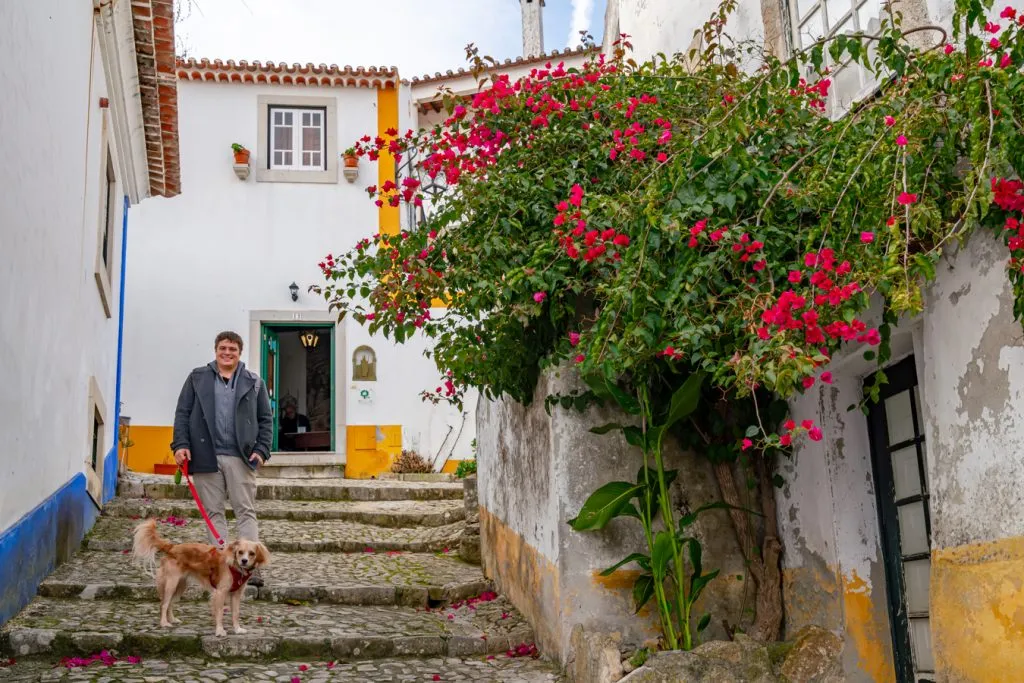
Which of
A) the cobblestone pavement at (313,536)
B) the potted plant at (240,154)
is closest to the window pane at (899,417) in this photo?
the cobblestone pavement at (313,536)

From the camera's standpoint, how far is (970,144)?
3340 millimetres

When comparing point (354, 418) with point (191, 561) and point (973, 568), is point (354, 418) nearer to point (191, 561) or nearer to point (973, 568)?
point (191, 561)

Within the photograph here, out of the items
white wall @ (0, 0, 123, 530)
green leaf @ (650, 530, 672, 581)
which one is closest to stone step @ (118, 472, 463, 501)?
white wall @ (0, 0, 123, 530)

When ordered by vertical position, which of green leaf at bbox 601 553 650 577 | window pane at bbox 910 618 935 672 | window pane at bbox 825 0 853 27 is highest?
window pane at bbox 825 0 853 27

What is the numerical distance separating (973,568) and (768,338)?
1.07m

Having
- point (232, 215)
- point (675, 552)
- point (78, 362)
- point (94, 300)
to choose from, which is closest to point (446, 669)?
point (675, 552)

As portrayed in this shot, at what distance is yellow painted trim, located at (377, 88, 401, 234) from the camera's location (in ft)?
52.0

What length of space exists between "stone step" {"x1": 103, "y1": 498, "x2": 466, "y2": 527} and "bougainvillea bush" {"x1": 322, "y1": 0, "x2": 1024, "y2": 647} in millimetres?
3547

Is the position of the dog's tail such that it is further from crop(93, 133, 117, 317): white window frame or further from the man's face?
crop(93, 133, 117, 317): white window frame

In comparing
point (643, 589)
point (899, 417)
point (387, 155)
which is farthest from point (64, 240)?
point (387, 155)

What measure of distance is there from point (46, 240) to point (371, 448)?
966cm

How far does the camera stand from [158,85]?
8.98 m

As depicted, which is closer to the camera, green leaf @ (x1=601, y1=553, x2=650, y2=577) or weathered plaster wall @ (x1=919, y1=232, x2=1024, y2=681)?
weathered plaster wall @ (x1=919, y1=232, x2=1024, y2=681)

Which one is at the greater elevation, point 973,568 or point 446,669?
point 973,568
